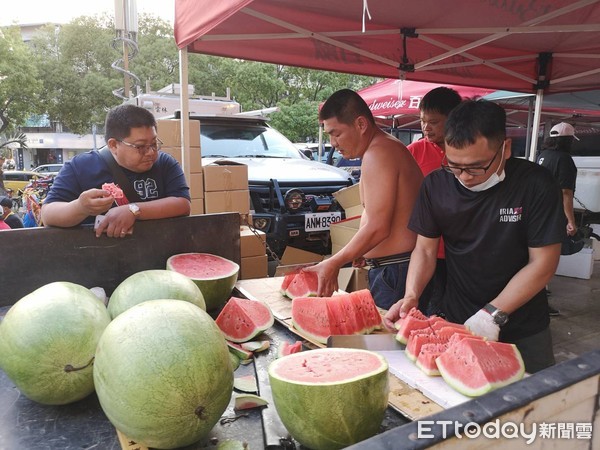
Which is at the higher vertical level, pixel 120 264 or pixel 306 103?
pixel 306 103

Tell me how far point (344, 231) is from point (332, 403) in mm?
3930

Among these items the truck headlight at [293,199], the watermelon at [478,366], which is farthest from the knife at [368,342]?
the truck headlight at [293,199]

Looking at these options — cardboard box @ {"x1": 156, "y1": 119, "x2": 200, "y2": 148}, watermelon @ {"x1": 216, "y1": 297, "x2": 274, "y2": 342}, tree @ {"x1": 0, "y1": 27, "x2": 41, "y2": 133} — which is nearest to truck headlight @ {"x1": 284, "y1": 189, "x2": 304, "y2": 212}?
cardboard box @ {"x1": 156, "y1": 119, "x2": 200, "y2": 148}

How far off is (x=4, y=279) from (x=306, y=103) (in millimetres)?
21918

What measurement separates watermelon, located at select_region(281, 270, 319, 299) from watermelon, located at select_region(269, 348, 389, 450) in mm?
1370

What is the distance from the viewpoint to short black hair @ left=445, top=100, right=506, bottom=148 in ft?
7.11

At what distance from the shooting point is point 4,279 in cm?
208

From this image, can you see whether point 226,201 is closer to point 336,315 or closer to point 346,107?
point 346,107

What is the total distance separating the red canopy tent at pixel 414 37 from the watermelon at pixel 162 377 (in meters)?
2.05

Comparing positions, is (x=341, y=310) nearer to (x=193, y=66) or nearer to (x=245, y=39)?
(x=245, y=39)

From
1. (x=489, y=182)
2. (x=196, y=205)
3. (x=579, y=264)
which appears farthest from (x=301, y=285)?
(x=579, y=264)

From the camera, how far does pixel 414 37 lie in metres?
4.27

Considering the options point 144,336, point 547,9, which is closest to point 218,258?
point 144,336

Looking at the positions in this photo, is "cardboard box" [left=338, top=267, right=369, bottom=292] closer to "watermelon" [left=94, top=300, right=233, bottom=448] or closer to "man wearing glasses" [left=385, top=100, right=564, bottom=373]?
"man wearing glasses" [left=385, top=100, right=564, bottom=373]
